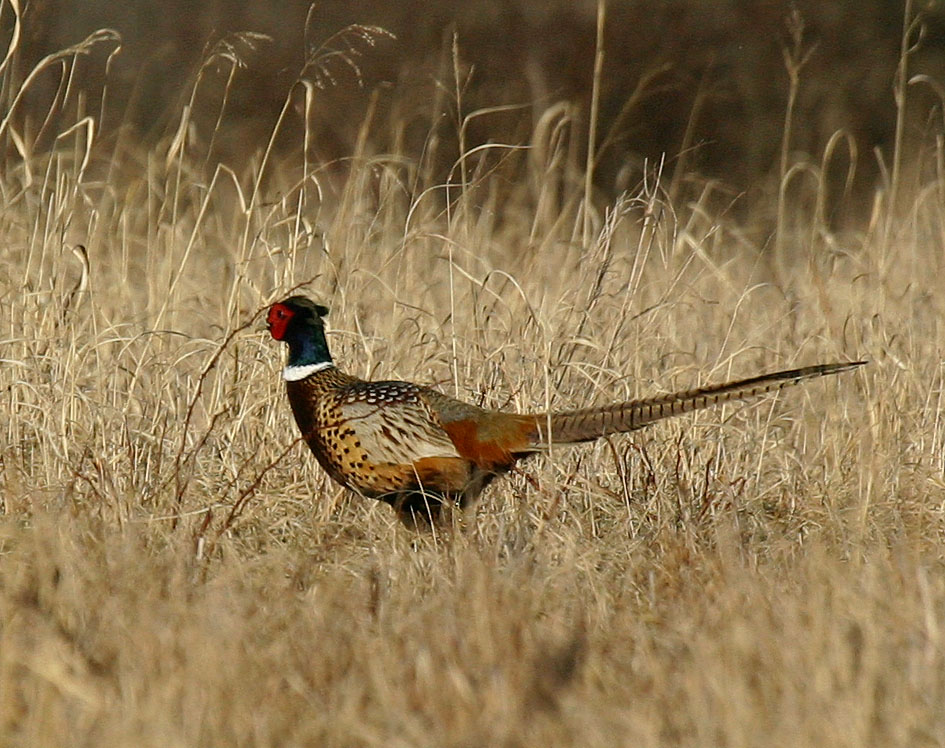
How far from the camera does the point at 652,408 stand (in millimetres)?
3691

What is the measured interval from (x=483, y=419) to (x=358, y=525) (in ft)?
1.49

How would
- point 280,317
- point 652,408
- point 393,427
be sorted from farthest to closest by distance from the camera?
point 280,317
point 393,427
point 652,408

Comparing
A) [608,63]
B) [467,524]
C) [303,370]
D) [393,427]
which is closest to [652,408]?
[467,524]

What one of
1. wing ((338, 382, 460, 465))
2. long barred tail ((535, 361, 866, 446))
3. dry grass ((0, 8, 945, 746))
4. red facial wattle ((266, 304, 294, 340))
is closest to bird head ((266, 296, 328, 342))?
red facial wattle ((266, 304, 294, 340))

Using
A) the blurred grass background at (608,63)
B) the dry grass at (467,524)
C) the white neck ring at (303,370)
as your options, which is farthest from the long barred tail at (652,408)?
the blurred grass background at (608,63)

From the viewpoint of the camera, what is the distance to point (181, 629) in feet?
8.97

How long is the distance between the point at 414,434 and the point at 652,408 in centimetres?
62

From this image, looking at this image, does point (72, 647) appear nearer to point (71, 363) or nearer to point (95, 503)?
point (95, 503)

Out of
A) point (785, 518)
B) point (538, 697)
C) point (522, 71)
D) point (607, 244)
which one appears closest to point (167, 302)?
point (607, 244)

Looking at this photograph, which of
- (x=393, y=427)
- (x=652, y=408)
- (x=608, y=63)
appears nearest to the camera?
(x=652, y=408)

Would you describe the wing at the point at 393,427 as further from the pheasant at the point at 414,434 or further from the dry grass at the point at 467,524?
the dry grass at the point at 467,524

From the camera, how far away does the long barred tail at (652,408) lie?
138 inches

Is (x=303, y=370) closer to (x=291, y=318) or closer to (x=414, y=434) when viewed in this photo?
(x=291, y=318)

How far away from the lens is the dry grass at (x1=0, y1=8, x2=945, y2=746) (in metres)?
2.48
